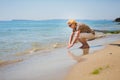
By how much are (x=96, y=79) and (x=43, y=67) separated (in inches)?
86.7

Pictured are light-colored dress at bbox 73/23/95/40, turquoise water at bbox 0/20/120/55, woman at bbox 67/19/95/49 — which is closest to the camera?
woman at bbox 67/19/95/49

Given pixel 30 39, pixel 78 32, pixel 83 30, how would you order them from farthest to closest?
pixel 30 39, pixel 83 30, pixel 78 32

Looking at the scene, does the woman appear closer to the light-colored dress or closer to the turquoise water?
the light-colored dress

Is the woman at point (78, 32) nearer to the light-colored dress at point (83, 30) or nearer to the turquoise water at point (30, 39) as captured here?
the light-colored dress at point (83, 30)

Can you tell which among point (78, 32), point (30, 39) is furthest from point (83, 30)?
point (30, 39)

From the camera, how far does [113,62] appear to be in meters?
5.63

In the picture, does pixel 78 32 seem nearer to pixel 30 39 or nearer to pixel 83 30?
pixel 83 30

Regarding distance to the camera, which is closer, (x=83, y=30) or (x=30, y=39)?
(x=83, y=30)

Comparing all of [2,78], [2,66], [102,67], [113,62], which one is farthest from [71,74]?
[2,66]

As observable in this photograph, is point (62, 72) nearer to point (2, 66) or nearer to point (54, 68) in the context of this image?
point (54, 68)

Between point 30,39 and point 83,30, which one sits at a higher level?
point 83,30

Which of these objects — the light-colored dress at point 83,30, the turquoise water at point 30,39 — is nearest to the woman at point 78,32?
the light-colored dress at point 83,30

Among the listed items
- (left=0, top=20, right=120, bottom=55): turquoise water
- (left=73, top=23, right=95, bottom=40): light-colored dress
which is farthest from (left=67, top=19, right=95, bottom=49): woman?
(left=0, top=20, right=120, bottom=55): turquoise water

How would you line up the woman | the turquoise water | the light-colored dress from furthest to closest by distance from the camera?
the turquoise water, the light-colored dress, the woman
